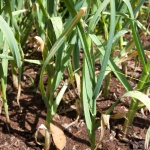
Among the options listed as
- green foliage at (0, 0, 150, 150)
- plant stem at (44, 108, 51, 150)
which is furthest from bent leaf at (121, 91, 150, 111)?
plant stem at (44, 108, 51, 150)

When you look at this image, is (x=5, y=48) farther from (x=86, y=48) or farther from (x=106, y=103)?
(x=106, y=103)

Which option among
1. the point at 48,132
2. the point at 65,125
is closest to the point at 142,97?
the point at 48,132

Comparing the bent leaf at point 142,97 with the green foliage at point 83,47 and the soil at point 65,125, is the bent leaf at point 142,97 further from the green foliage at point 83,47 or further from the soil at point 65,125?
the soil at point 65,125

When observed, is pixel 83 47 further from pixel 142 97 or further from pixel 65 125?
pixel 65 125

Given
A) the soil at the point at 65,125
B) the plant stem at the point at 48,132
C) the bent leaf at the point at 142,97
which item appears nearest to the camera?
the bent leaf at the point at 142,97

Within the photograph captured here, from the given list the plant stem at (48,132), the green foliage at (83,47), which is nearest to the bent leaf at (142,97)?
the green foliage at (83,47)

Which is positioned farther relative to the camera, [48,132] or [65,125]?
[65,125]

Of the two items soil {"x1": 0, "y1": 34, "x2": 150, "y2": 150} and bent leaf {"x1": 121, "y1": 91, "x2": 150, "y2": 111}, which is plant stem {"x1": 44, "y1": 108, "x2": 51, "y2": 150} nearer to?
soil {"x1": 0, "y1": 34, "x2": 150, "y2": 150}

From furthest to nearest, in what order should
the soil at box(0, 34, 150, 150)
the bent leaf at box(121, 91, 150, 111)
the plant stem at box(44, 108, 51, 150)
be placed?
the soil at box(0, 34, 150, 150) → the plant stem at box(44, 108, 51, 150) → the bent leaf at box(121, 91, 150, 111)
